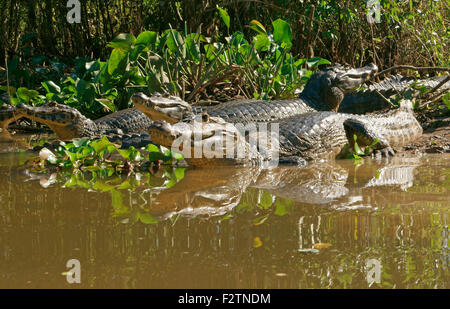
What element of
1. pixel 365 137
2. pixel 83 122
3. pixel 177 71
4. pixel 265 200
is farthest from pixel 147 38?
pixel 265 200

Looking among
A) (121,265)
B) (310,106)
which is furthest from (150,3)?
(121,265)

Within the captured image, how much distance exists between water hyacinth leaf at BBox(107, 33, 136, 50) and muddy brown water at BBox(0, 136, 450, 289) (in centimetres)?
344

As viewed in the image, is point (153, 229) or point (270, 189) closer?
point (153, 229)

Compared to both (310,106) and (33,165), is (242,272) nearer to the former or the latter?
(33,165)

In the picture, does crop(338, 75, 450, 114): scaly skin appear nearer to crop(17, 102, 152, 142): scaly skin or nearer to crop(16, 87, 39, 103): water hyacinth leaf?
crop(17, 102, 152, 142): scaly skin

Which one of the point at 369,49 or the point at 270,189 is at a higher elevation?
the point at 369,49

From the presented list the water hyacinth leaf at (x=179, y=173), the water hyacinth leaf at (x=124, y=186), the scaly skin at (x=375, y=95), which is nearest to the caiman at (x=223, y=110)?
the scaly skin at (x=375, y=95)

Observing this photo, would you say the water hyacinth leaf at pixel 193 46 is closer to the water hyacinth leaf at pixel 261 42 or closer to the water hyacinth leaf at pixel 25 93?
the water hyacinth leaf at pixel 261 42

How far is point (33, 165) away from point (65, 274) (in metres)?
2.72

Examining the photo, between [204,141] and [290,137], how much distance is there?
1183 millimetres

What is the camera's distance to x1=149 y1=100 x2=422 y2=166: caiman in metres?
3.92
